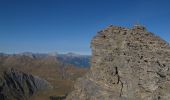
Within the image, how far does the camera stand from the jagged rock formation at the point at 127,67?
57.2 m

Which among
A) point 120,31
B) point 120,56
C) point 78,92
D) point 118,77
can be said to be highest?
point 120,31

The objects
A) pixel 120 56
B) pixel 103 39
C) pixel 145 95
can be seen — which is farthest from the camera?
pixel 103 39

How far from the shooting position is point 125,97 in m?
59.4

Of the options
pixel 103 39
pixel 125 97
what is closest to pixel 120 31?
pixel 103 39

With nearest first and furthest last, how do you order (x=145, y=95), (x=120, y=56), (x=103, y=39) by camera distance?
(x=145, y=95), (x=120, y=56), (x=103, y=39)

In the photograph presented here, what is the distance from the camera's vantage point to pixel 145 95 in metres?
57.3

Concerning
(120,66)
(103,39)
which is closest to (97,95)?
(120,66)

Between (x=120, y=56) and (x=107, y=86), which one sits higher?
(x=120, y=56)

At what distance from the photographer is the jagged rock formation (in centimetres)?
5722

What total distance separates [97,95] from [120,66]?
25.9ft

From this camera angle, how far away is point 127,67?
60188 mm

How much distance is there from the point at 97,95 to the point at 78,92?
21.3 feet

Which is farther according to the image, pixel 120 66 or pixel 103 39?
pixel 103 39

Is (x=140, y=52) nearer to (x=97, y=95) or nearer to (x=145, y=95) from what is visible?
(x=145, y=95)
